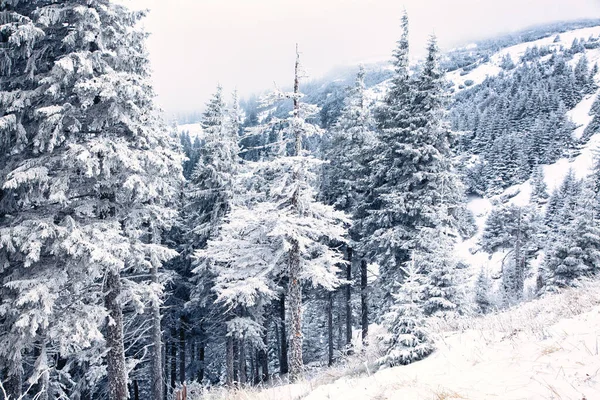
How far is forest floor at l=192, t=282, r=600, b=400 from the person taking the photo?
3363mm

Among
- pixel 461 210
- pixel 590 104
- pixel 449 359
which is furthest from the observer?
pixel 590 104

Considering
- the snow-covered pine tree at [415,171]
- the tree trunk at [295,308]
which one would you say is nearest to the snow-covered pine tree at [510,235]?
the snow-covered pine tree at [415,171]

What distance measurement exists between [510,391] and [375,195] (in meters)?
17.0

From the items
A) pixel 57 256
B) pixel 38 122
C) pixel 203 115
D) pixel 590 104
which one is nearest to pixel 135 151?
pixel 38 122

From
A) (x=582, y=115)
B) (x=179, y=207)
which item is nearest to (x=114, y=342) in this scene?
(x=179, y=207)

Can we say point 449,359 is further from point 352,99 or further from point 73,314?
point 352,99

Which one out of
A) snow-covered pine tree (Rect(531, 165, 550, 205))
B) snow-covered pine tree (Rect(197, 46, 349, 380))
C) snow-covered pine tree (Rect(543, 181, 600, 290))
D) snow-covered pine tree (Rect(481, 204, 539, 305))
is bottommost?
snow-covered pine tree (Rect(481, 204, 539, 305))

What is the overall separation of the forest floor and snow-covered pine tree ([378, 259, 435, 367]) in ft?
1.03

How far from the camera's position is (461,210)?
19109 mm

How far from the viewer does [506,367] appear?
416 cm

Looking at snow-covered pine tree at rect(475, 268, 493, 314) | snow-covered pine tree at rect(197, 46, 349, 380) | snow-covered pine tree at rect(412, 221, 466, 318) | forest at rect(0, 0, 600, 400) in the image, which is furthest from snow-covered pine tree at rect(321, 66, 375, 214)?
snow-covered pine tree at rect(475, 268, 493, 314)

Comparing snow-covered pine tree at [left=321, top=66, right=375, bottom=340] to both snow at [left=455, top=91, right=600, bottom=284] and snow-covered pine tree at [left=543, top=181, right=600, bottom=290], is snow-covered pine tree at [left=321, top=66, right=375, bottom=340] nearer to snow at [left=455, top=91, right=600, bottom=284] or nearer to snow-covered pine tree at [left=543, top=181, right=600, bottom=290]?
snow-covered pine tree at [left=543, top=181, right=600, bottom=290]

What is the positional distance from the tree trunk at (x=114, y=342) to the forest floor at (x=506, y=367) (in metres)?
5.00

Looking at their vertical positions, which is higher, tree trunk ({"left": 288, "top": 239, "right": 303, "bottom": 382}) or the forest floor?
the forest floor
